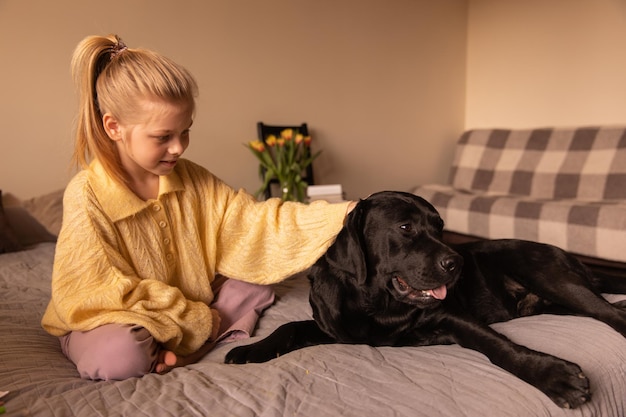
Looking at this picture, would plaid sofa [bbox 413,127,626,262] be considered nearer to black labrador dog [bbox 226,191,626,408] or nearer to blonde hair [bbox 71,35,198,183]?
black labrador dog [bbox 226,191,626,408]

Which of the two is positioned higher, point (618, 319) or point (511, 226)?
point (618, 319)

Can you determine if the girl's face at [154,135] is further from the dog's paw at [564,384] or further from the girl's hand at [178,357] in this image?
the dog's paw at [564,384]

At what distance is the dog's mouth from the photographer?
1.27 m

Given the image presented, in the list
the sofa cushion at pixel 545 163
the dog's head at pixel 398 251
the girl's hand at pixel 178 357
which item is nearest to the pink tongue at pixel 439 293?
the dog's head at pixel 398 251

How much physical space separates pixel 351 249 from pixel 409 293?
191mm

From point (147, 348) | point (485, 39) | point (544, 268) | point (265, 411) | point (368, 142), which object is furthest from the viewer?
point (485, 39)

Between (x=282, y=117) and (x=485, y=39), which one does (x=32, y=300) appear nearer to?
(x=282, y=117)

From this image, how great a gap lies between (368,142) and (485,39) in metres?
1.48

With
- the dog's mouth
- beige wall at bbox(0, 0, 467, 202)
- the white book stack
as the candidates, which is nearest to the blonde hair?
the dog's mouth

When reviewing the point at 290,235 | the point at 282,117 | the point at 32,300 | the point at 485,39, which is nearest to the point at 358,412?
the point at 290,235

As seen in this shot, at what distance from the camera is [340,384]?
1.05m

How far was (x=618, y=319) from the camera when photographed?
1.34 meters

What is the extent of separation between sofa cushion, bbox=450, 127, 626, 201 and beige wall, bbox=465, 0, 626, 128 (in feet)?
1.16

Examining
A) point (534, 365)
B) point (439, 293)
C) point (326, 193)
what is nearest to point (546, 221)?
point (326, 193)
